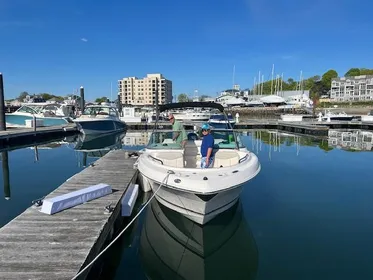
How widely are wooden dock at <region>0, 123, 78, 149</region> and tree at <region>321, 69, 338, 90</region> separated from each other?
121685 millimetres

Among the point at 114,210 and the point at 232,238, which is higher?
the point at 114,210

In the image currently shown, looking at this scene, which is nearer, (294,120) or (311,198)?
(311,198)

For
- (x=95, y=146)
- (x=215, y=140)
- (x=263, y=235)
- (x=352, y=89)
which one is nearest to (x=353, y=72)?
(x=352, y=89)

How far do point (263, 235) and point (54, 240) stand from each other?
4.39 meters

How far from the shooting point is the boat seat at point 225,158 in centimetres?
772

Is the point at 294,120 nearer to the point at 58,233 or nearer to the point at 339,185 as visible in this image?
the point at 339,185

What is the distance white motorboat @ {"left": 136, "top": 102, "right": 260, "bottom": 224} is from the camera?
5.79m

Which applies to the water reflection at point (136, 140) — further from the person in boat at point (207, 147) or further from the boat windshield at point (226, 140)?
the person in boat at point (207, 147)

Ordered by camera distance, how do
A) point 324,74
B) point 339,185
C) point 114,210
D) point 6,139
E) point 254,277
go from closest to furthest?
point 254,277 < point 114,210 < point 339,185 < point 6,139 < point 324,74

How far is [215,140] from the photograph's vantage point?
853cm

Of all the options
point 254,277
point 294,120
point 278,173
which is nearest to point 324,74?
point 294,120

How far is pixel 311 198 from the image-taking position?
9.45 m

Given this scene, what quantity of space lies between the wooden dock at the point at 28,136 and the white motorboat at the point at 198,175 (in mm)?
16883

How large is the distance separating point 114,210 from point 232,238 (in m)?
2.66
